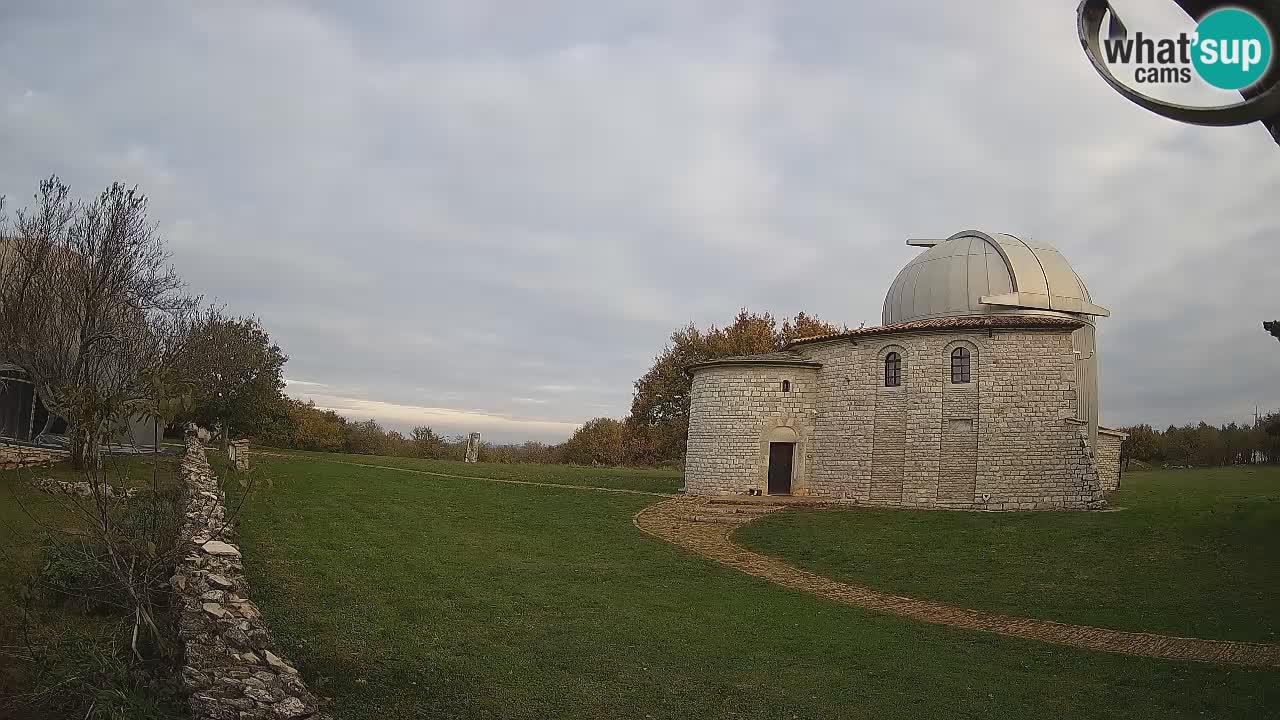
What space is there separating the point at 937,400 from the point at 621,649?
17.2m

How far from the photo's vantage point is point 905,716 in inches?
266

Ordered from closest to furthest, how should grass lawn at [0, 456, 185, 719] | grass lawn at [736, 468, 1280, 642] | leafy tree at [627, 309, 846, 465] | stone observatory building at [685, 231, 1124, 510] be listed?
grass lawn at [0, 456, 185, 719]
grass lawn at [736, 468, 1280, 642]
stone observatory building at [685, 231, 1124, 510]
leafy tree at [627, 309, 846, 465]

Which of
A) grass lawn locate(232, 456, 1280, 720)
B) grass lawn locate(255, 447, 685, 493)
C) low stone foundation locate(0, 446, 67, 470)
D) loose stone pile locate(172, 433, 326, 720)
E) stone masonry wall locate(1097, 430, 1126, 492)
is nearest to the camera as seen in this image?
loose stone pile locate(172, 433, 326, 720)

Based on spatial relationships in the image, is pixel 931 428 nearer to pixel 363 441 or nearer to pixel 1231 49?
pixel 1231 49

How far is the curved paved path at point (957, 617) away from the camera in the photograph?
9.16 metres

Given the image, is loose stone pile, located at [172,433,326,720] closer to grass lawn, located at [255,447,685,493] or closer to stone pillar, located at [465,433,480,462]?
grass lawn, located at [255,447,685,493]

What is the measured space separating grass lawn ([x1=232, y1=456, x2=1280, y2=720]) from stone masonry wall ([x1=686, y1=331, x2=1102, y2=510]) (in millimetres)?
11536

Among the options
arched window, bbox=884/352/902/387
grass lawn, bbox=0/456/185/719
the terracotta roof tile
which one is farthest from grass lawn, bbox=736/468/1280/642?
grass lawn, bbox=0/456/185/719

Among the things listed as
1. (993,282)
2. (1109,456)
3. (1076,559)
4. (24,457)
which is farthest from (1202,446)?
(24,457)

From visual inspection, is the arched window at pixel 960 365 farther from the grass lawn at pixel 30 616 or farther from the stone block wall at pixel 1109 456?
the grass lawn at pixel 30 616

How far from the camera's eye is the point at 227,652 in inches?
239

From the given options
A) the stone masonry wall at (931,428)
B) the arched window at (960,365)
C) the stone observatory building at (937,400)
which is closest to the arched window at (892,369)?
the stone observatory building at (937,400)

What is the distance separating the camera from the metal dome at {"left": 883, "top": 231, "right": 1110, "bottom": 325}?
2317 centimetres

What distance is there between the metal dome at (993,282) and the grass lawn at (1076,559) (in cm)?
671
